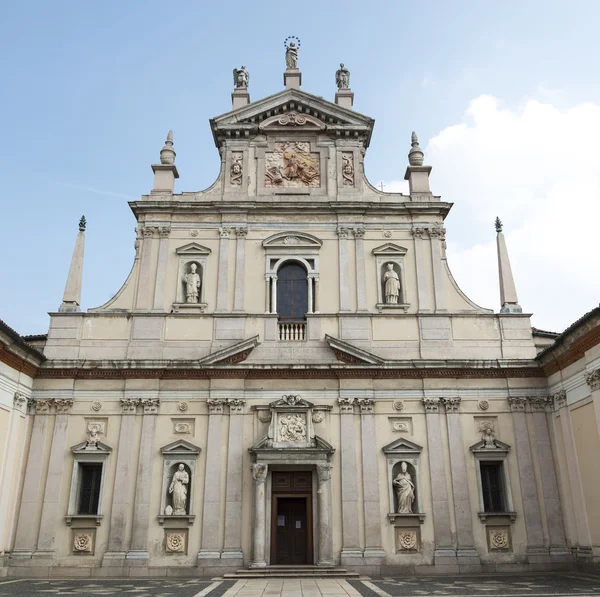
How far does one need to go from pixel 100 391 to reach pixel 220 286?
16.9ft

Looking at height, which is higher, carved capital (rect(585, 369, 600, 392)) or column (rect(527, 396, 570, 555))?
carved capital (rect(585, 369, 600, 392))

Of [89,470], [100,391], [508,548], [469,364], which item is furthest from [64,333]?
[508,548]

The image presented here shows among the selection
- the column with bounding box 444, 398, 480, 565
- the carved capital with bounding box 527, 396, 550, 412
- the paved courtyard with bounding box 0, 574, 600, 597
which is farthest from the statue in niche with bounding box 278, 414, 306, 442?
the carved capital with bounding box 527, 396, 550, 412

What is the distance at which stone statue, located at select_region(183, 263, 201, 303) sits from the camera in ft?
70.3

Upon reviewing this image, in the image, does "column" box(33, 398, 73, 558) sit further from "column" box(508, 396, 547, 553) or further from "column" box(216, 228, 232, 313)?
"column" box(508, 396, 547, 553)

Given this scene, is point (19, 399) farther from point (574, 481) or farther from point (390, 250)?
point (574, 481)

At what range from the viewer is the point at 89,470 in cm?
1983

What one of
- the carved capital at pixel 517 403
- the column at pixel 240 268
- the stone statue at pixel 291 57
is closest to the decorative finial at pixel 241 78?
the stone statue at pixel 291 57

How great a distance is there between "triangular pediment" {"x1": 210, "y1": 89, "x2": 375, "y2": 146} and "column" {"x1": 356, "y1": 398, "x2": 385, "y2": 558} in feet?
33.9

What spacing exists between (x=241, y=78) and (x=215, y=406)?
13.2 meters

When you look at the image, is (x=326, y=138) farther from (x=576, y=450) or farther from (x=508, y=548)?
(x=508, y=548)

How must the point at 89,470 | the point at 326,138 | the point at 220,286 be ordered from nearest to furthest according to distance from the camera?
the point at 89,470 < the point at 220,286 < the point at 326,138

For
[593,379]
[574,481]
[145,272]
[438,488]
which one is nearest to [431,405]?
[438,488]

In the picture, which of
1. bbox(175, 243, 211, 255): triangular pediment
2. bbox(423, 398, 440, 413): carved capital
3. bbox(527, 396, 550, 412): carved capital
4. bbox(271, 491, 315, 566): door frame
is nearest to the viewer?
bbox(271, 491, 315, 566): door frame
